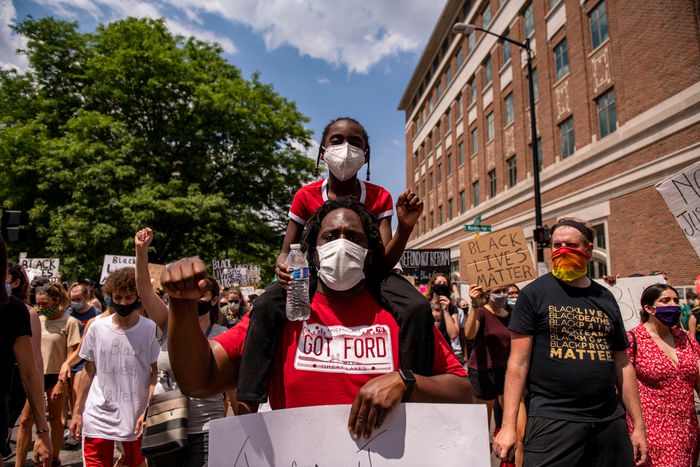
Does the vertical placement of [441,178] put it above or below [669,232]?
above

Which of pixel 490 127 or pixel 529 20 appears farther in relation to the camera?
pixel 490 127

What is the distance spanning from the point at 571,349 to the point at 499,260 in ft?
10.4

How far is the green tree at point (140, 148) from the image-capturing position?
56.1ft

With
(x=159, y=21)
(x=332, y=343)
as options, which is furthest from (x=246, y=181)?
(x=332, y=343)

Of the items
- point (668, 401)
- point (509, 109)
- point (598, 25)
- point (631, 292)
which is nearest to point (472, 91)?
point (509, 109)

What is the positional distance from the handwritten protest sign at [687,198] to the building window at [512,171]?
A: 2086 centimetres

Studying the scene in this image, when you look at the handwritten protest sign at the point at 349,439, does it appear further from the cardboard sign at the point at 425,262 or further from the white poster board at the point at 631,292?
the cardboard sign at the point at 425,262

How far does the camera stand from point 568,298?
3.14 meters

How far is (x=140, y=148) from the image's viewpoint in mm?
18750

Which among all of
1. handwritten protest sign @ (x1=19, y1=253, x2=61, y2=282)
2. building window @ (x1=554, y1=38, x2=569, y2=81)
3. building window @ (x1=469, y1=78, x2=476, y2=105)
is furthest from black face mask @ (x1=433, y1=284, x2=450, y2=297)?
building window @ (x1=469, y1=78, x2=476, y2=105)

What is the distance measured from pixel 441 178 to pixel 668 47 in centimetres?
2447

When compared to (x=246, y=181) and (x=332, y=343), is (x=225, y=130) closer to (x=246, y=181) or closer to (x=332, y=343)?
(x=246, y=181)

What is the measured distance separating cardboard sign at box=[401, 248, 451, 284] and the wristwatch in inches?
460

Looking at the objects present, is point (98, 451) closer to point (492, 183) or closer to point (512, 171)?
point (512, 171)
